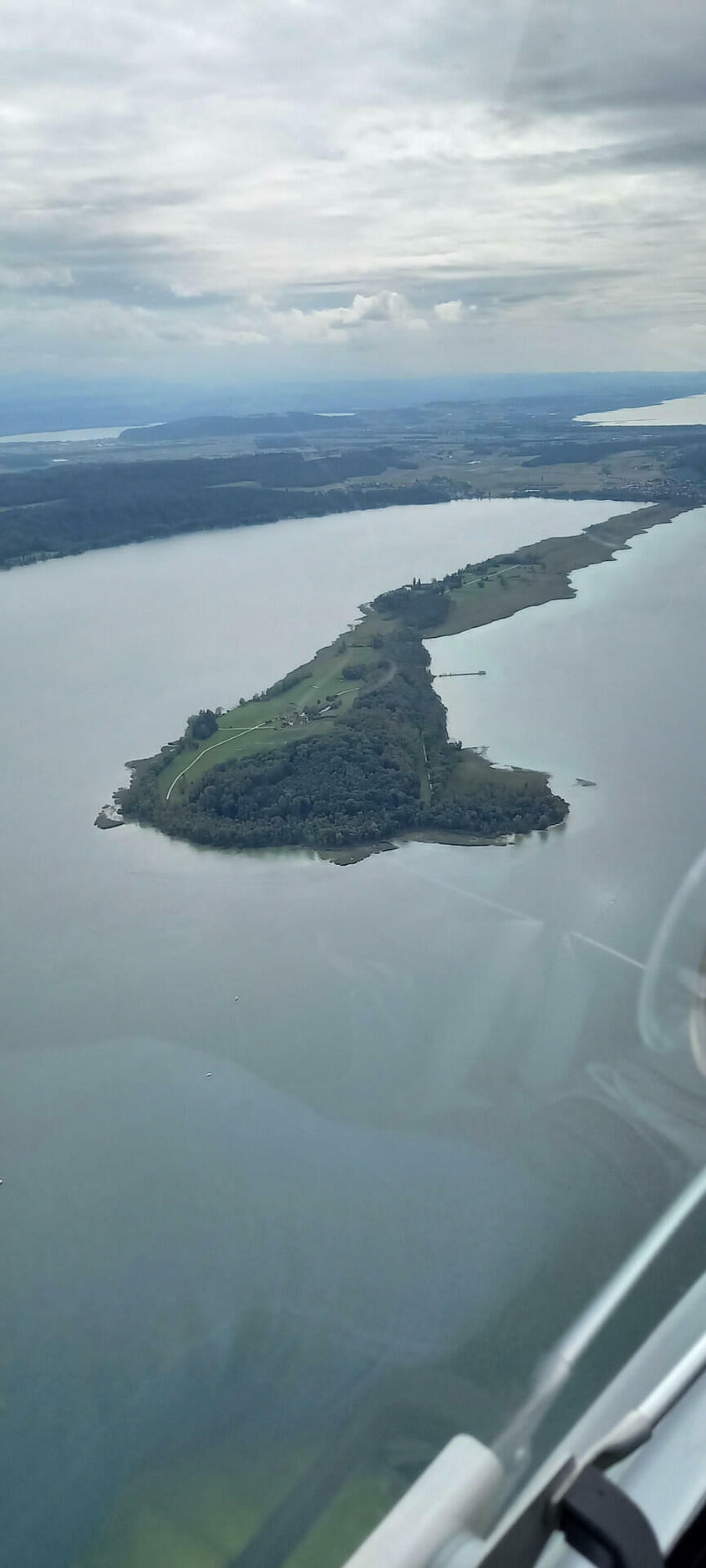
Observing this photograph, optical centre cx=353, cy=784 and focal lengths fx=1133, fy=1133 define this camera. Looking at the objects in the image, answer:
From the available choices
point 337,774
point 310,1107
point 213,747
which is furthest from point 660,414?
point 310,1107

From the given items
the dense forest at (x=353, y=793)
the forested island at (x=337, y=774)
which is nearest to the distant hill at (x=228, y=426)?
the forested island at (x=337, y=774)

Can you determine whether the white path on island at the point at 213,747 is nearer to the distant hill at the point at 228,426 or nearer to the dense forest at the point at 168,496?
the dense forest at the point at 168,496

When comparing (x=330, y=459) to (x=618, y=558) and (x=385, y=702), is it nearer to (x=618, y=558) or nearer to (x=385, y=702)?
(x=618, y=558)

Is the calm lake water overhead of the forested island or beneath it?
beneath

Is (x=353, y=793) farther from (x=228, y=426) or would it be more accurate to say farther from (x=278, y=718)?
(x=228, y=426)

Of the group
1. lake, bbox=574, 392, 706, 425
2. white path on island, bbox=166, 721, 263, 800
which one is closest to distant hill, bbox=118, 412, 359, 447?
lake, bbox=574, 392, 706, 425

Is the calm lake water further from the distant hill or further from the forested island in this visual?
the distant hill
